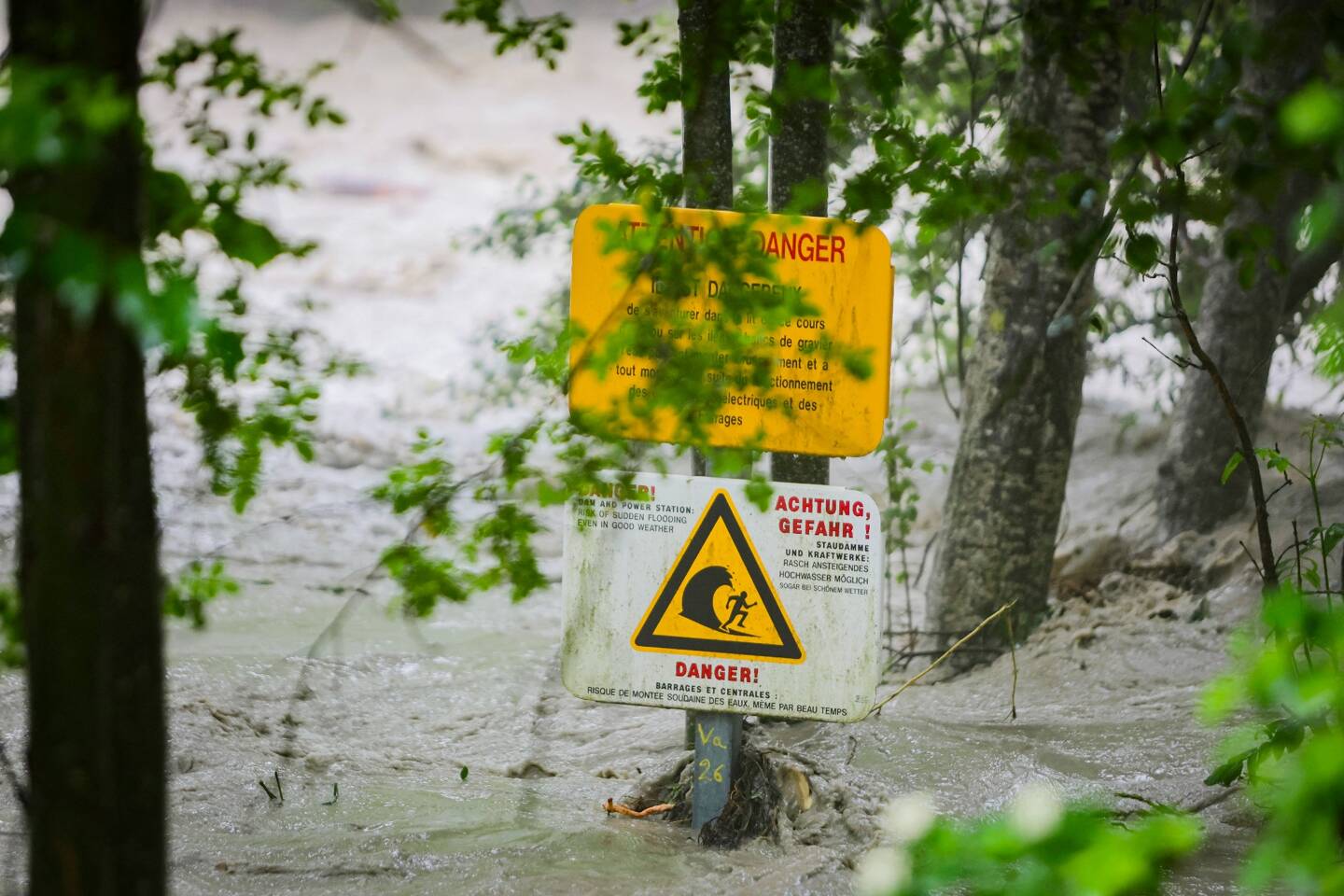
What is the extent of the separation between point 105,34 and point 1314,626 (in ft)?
4.54

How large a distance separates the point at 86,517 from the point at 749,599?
1.76 meters

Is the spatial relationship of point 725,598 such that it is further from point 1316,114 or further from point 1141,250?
point 1316,114

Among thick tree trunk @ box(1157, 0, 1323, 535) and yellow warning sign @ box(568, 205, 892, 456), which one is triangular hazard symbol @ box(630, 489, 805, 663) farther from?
thick tree trunk @ box(1157, 0, 1323, 535)

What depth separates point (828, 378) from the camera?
2873mm

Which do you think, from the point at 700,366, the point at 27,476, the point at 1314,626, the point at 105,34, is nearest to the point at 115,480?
the point at 27,476

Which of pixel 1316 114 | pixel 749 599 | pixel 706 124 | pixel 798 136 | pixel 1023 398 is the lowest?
pixel 749 599

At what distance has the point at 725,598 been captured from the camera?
9.48 feet

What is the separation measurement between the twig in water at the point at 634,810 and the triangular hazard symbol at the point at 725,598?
635 millimetres

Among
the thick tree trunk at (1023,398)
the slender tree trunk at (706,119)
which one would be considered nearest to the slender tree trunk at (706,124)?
the slender tree trunk at (706,119)

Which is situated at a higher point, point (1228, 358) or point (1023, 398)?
point (1228, 358)

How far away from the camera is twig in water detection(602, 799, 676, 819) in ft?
10.8

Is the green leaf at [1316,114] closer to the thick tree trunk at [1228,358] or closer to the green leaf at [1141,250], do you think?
the green leaf at [1141,250]

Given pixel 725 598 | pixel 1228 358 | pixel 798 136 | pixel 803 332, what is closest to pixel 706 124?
pixel 798 136

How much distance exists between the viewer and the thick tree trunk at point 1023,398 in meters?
4.89
